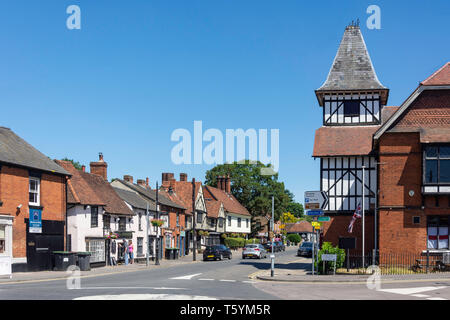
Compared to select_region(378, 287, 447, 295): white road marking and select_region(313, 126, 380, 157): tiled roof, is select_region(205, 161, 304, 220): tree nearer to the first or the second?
select_region(313, 126, 380, 157): tiled roof

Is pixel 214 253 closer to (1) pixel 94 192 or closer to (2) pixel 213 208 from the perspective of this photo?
(1) pixel 94 192

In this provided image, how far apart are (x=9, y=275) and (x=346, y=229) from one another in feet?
69.1

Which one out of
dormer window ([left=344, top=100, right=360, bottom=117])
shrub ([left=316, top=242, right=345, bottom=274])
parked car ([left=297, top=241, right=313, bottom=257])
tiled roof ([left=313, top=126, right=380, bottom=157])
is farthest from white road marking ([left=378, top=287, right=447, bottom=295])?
parked car ([left=297, top=241, right=313, bottom=257])

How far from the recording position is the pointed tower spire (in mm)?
41094

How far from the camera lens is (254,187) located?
94.9 m

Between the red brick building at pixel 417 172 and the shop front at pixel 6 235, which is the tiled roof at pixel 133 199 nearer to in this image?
the shop front at pixel 6 235

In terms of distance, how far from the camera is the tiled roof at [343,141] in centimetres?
3709

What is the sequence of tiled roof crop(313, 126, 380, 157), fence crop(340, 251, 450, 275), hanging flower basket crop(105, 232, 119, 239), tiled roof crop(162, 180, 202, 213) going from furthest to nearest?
tiled roof crop(162, 180, 202, 213)
hanging flower basket crop(105, 232, 119, 239)
tiled roof crop(313, 126, 380, 157)
fence crop(340, 251, 450, 275)

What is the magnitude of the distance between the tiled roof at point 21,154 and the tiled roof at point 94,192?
2.91m

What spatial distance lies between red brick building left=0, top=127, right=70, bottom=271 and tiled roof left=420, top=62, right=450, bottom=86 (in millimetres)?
24160
